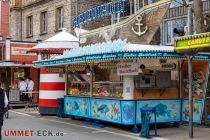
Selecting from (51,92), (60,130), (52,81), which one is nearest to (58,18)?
(52,81)

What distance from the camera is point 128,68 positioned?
514 inches

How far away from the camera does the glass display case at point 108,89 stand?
13745mm

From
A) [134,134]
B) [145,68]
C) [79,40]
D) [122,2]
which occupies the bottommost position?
[134,134]

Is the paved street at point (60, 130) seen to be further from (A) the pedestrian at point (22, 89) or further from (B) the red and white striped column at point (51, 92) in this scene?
(A) the pedestrian at point (22, 89)

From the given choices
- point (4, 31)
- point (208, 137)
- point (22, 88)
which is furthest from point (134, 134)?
point (4, 31)

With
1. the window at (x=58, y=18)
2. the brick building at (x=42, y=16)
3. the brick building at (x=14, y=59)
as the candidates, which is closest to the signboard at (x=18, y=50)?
the brick building at (x=14, y=59)

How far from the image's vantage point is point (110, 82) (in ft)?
46.9

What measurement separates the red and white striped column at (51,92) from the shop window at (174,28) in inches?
210

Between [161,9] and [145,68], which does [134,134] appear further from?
[161,9]

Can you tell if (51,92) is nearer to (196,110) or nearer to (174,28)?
(174,28)

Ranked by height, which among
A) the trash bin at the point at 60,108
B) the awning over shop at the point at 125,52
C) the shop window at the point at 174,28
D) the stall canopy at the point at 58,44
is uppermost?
the shop window at the point at 174,28

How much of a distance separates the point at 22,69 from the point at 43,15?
5.08 meters

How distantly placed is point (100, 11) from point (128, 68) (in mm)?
9740

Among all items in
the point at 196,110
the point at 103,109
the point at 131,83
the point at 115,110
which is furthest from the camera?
the point at 103,109
